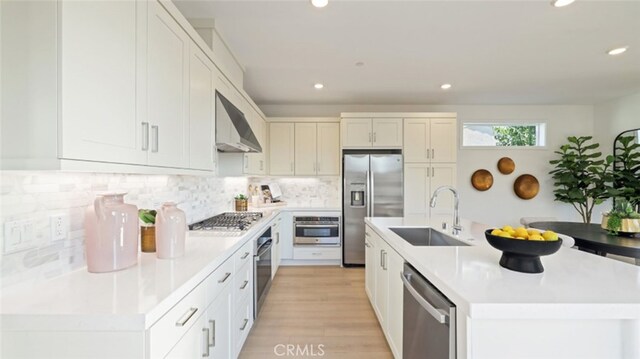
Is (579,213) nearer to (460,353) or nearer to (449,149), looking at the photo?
(449,149)

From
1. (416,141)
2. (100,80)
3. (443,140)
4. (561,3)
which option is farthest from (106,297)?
(443,140)

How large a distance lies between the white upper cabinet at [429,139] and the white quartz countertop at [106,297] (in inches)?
138

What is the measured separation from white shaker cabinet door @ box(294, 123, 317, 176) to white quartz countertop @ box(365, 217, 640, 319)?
294 centimetres

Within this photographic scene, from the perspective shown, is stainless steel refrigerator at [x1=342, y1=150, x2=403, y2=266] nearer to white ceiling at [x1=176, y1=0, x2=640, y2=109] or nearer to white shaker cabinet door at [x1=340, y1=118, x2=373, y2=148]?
white shaker cabinet door at [x1=340, y1=118, x2=373, y2=148]

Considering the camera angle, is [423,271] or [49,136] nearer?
[49,136]

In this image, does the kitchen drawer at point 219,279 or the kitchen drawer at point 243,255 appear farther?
the kitchen drawer at point 243,255

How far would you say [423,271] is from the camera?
51.9 inches

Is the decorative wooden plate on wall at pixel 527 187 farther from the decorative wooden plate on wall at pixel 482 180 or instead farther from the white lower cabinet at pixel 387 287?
the white lower cabinet at pixel 387 287

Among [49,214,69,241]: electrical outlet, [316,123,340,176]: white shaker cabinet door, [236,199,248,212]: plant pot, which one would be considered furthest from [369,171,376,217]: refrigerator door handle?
[49,214,69,241]: electrical outlet

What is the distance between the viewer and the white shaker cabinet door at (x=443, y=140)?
4.15 meters

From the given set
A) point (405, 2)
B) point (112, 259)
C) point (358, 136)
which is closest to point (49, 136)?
point (112, 259)

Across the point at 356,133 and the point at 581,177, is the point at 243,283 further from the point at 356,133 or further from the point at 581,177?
the point at 581,177

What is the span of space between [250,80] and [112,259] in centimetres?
284
